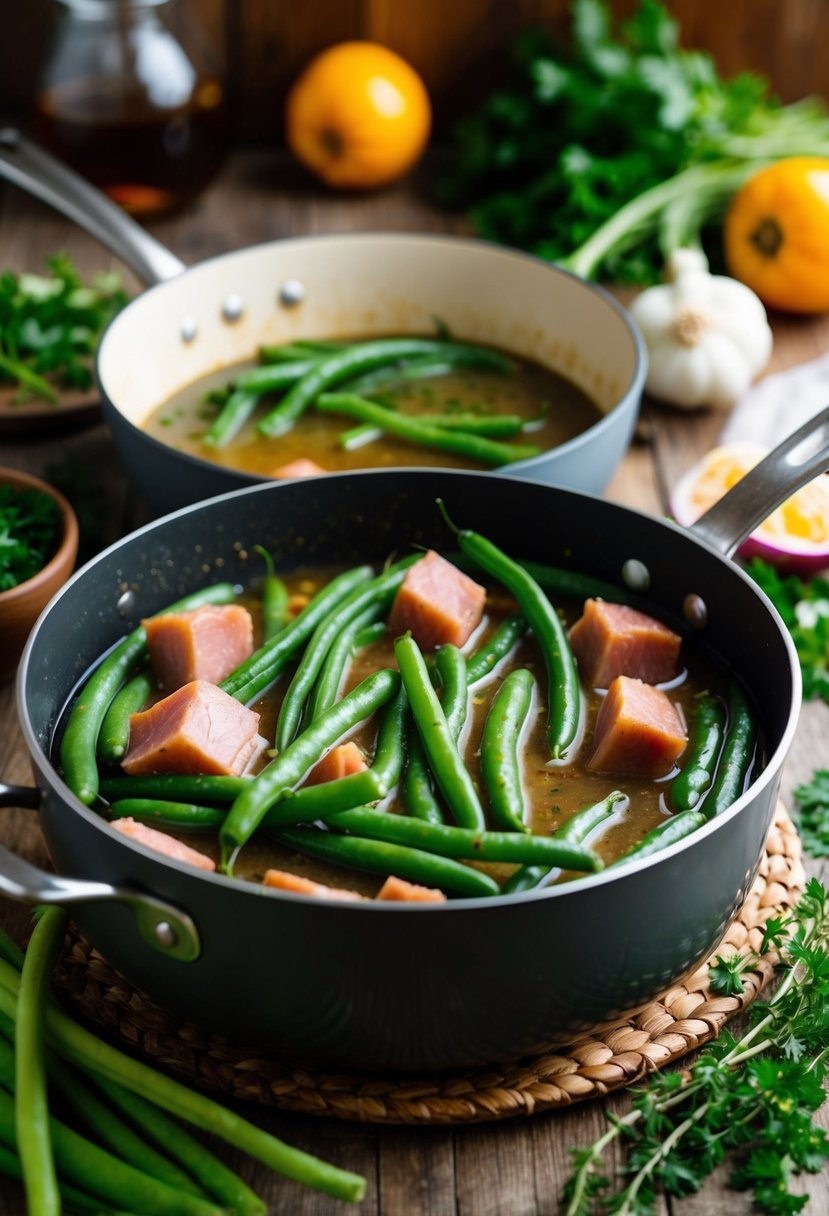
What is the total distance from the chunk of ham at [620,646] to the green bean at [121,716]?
32.2 inches

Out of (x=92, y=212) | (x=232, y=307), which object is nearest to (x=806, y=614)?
(x=232, y=307)

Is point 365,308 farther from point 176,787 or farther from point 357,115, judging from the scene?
point 176,787

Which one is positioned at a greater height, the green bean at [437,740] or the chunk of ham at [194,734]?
the green bean at [437,740]

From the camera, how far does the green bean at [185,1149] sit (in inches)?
77.3

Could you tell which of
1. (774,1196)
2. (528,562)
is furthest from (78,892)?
(528,562)

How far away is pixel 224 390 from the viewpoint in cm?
378

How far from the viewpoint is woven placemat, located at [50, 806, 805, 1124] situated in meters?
2.14

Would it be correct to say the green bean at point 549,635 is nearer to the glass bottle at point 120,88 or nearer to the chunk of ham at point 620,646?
the chunk of ham at point 620,646

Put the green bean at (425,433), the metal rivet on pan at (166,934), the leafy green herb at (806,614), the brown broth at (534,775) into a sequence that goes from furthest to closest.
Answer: the green bean at (425,433) < the leafy green herb at (806,614) < the brown broth at (534,775) < the metal rivet on pan at (166,934)

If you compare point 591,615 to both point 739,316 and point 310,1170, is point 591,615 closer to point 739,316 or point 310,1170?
point 310,1170

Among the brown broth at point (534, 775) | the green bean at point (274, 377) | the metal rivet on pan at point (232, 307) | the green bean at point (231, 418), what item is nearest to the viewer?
the brown broth at point (534, 775)

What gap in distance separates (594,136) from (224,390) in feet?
6.19

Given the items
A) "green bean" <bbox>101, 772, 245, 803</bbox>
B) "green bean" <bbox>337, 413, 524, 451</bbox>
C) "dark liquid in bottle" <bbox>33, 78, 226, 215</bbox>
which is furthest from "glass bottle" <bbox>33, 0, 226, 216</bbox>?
"green bean" <bbox>101, 772, 245, 803</bbox>

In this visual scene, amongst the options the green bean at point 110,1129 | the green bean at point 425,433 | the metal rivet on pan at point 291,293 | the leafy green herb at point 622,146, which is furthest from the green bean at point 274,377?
the green bean at point 110,1129
